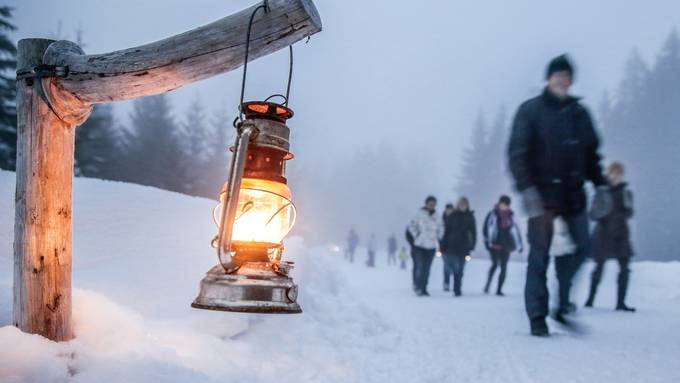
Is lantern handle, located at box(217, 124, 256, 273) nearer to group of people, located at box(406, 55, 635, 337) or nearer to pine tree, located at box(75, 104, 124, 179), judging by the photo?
group of people, located at box(406, 55, 635, 337)

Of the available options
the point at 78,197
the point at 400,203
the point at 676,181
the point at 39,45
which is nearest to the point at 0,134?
the point at 78,197

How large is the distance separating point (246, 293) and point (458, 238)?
31.8 ft

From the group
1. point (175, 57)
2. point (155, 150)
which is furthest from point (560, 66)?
point (155, 150)

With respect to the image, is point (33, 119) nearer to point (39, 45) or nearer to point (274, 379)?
point (39, 45)

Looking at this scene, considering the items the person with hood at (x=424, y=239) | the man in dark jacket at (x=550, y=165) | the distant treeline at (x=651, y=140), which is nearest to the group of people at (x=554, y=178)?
the man in dark jacket at (x=550, y=165)

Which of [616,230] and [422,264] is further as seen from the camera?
[422,264]

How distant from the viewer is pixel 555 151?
480 cm

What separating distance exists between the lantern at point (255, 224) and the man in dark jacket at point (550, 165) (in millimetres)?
3397

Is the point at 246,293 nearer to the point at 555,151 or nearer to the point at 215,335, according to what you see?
the point at 215,335

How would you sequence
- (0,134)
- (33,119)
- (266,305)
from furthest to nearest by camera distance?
(0,134)
(33,119)
(266,305)

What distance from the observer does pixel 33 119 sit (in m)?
2.61

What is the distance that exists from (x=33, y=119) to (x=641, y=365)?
4678mm

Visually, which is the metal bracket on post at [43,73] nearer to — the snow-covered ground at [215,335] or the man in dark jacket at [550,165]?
the snow-covered ground at [215,335]

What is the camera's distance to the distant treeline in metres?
37.3
